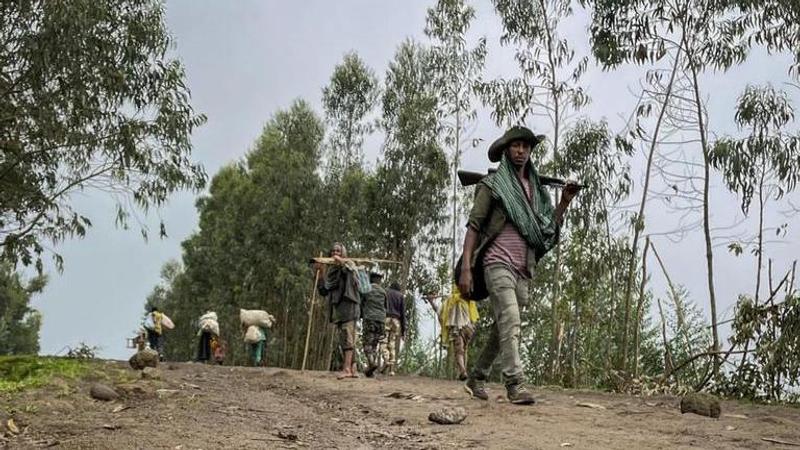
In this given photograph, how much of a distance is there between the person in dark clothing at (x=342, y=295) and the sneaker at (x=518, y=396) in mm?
4943

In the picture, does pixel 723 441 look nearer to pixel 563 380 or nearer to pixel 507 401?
pixel 507 401

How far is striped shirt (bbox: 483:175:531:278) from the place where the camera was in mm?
6508

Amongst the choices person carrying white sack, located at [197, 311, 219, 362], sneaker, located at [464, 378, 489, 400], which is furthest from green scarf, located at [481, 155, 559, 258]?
person carrying white sack, located at [197, 311, 219, 362]

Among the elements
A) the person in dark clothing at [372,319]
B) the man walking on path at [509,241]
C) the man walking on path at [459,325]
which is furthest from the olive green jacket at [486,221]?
the man walking on path at [459,325]

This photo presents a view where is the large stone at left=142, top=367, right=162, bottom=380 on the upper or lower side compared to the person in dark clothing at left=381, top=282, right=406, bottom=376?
lower

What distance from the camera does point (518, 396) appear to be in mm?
6465

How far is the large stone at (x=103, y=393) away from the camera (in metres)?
7.25

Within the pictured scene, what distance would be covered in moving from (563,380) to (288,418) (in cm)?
1031

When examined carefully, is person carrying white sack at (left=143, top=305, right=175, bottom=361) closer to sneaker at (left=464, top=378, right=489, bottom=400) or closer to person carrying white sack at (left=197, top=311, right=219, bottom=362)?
person carrying white sack at (left=197, top=311, right=219, bottom=362)

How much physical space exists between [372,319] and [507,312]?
6.03 metres

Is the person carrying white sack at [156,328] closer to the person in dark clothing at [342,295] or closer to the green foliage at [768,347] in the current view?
the person in dark clothing at [342,295]

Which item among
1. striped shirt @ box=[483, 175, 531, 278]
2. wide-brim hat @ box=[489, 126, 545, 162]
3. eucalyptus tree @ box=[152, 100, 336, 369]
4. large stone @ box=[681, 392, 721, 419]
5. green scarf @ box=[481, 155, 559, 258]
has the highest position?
eucalyptus tree @ box=[152, 100, 336, 369]

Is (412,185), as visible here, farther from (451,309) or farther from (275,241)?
(451,309)

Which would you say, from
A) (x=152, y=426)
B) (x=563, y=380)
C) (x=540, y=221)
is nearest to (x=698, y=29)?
(x=563, y=380)
